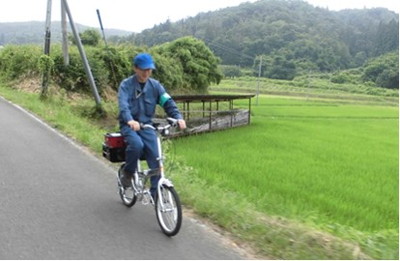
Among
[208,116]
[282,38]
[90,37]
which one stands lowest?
[208,116]

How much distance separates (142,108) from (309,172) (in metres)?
9.32

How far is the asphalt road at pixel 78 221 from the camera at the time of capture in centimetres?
392

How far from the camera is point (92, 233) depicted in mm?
4363

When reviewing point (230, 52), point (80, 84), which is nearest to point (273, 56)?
point (230, 52)

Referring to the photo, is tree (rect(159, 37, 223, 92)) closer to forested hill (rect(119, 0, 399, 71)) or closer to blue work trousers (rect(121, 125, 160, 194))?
forested hill (rect(119, 0, 399, 71))

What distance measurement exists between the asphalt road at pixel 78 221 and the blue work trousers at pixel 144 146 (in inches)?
22.5

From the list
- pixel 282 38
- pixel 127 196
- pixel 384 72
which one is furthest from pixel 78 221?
pixel 282 38

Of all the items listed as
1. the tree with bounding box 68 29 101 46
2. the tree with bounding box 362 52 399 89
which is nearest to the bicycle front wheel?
the tree with bounding box 68 29 101 46

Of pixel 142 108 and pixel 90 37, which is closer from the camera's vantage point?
pixel 142 108

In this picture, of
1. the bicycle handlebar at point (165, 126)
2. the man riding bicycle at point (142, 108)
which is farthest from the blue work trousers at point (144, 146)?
the bicycle handlebar at point (165, 126)

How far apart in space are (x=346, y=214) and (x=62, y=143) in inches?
234

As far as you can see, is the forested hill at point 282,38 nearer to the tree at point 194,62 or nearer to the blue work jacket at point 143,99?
the tree at point 194,62

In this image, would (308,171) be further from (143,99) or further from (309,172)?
(143,99)

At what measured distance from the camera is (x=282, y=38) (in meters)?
82.9
